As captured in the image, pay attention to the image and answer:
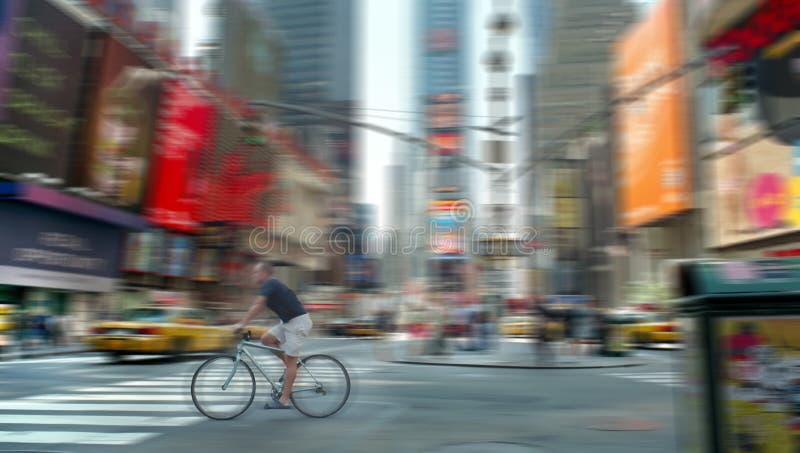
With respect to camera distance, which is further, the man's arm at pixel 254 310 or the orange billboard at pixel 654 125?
the orange billboard at pixel 654 125

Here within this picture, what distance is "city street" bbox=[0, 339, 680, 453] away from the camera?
7379mm

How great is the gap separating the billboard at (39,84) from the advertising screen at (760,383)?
24168 millimetres

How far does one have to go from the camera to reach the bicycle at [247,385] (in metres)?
8.78

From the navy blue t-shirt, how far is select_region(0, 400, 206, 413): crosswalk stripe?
5.68 ft

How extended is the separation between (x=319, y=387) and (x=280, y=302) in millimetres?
1046

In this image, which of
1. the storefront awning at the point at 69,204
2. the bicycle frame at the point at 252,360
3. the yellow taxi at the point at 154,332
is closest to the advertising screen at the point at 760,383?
the bicycle frame at the point at 252,360

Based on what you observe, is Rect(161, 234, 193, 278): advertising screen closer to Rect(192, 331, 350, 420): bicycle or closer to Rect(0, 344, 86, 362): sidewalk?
Rect(0, 344, 86, 362): sidewalk

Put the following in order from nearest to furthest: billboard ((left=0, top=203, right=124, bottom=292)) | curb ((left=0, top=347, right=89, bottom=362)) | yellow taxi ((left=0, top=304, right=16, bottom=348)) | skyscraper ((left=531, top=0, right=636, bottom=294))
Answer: curb ((left=0, top=347, right=89, bottom=362)), yellow taxi ((left=0, top=304, right=16, bottom=348)), billboard ((left=0, top=203, right=124, bottom=292)), skyscraper ((left=531, top=0, right=636, bottom=294))

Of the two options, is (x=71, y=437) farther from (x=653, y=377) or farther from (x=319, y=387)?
(x=653, y=377)

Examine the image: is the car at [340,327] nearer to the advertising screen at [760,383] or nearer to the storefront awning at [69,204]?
the storefront awning at [69,204]

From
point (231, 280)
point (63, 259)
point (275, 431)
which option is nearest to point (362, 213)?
point (231, 280)

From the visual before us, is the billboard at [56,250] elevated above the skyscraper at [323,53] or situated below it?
below

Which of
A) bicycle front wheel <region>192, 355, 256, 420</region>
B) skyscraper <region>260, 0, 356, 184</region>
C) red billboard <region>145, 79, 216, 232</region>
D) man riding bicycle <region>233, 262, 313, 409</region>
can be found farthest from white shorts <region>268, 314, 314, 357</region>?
skyscraper <region>260, 0, 356, 184</region>

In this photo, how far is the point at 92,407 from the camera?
33.1ft
